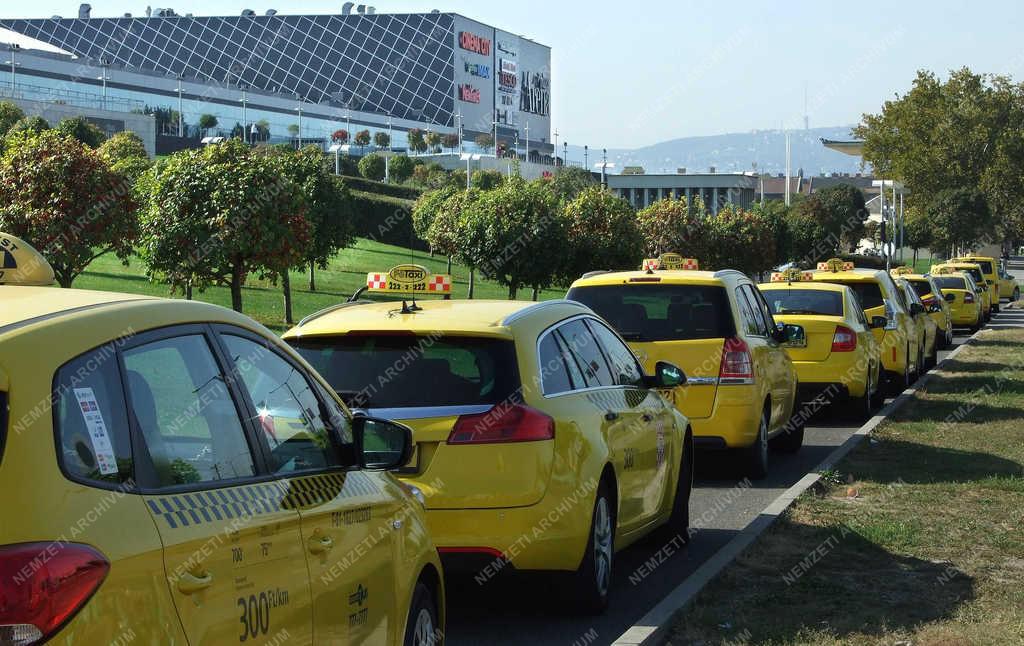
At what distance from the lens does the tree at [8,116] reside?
60.3 meters

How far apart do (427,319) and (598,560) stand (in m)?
1.53

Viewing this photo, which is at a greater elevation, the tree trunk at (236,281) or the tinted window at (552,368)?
the tinted window at (552,368)

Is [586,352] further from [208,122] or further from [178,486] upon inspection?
[208,122]

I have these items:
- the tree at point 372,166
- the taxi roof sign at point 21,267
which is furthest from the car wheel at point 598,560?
the tree at point 372,166

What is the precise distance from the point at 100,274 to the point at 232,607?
128 ft

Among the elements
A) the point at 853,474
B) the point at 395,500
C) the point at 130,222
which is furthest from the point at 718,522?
the point at 130,222

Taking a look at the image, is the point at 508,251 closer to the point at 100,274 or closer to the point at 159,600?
the point at 100,274

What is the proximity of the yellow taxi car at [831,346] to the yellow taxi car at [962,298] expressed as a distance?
2171cm

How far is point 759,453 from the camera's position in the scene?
1201 centimetres

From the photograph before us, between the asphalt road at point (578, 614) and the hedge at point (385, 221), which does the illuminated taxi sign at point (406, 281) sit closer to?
the asphalt road at point (578, 614)

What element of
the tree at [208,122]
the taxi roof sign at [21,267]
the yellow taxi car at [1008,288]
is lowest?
the yellow taxi car at [1008,288]

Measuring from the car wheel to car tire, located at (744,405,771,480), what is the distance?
4.54 meters

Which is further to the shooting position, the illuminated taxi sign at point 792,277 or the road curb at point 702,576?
the illuminated taxi sign at point 792,277

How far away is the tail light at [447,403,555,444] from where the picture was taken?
263 inches
